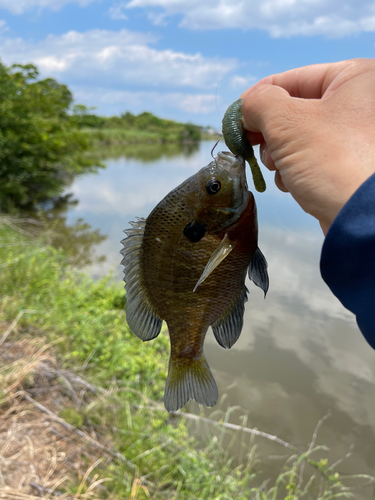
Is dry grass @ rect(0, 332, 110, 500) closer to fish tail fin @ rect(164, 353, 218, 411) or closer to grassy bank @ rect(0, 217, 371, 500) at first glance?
grassy bank @ rect(0, 217, 371, 500)

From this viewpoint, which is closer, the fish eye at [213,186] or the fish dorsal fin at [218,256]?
the fish dorsal fin at [218,256]

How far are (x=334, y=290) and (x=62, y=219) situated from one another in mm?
12912

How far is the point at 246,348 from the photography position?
554 centimetres

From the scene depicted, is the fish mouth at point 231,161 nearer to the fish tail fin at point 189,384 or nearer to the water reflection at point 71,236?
the fish tail fin at point 189,384

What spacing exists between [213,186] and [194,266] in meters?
0.33

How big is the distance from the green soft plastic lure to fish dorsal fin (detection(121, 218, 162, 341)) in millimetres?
510

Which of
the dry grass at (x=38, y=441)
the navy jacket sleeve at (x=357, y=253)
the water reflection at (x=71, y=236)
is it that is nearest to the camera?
the navy jacket sleeve at (x=357, y=253)

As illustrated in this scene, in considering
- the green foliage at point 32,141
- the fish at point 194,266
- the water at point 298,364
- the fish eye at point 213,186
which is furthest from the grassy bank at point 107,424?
the green foliage at point 32,141

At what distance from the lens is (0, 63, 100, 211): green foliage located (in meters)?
11.2

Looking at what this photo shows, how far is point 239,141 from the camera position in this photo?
1509mm

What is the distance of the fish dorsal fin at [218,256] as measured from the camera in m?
1.26

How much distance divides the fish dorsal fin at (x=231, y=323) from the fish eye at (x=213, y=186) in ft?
1.46

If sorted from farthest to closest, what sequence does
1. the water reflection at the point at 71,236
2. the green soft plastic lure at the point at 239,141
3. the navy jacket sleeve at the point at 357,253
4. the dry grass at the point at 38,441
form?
the water reflection at the point at 71,236
the dry grass at the point at 38,441
the green soft plastic lure at the point at 239,141
the navy jacket sleeve at the point at 357,253

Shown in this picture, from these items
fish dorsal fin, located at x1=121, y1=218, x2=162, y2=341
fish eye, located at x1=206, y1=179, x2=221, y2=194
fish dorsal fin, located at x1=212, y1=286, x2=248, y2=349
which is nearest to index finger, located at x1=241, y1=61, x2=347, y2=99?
fish eye, located at x1=206, y1=179, x2=221, y2=194
